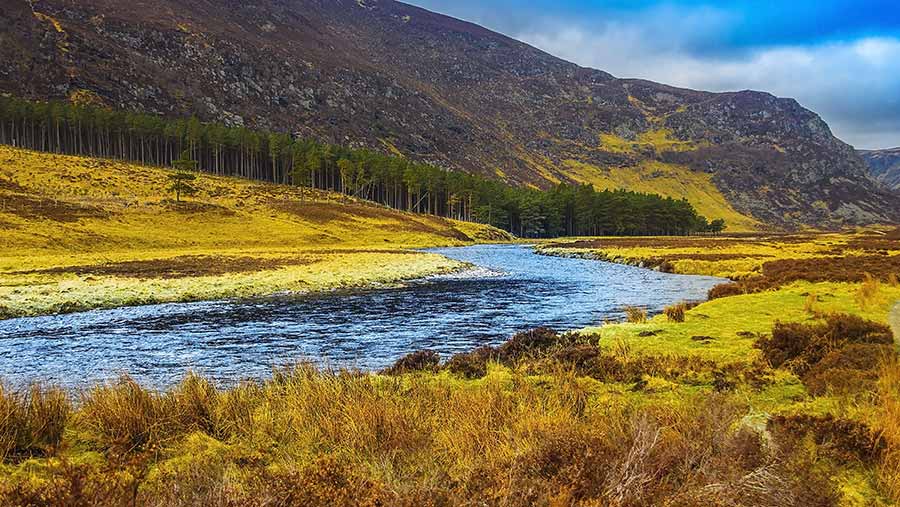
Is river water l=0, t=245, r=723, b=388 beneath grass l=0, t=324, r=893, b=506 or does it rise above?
beneath

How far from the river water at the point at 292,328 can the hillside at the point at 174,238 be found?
4491 mm

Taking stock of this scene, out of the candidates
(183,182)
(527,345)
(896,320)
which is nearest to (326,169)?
(183,182)

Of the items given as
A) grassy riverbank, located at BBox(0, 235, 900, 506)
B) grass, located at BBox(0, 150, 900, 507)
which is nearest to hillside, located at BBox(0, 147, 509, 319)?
grass, located at BBox(0, 150, 900, 507)

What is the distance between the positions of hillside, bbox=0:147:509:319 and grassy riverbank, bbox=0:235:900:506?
23.2m

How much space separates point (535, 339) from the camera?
16219mm

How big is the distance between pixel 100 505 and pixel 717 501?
19.2 feet

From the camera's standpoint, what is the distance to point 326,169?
13450 centimetres

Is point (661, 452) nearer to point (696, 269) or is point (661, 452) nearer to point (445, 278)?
point (445, 278)

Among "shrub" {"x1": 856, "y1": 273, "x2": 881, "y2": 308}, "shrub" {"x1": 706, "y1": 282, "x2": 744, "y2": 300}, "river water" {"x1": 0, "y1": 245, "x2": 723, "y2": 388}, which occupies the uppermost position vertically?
"shrub" {"x1": 856, "y1": 273, "x2": 881, "y2": 308}

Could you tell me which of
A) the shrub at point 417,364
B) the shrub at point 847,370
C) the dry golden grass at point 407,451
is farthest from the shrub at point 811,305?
the shrub at point 417,364

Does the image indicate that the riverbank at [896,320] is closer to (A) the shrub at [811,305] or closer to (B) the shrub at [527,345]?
(A) the shrub at [811,305]

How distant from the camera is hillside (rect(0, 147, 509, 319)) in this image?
Answer: 32.9 m

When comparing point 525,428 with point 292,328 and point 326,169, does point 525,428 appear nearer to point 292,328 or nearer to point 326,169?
point 292,328

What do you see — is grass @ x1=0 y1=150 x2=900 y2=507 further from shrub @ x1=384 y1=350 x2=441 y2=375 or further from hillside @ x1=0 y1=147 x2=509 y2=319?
hillside @ x1=0 y1=147 x2=509 y2=319
